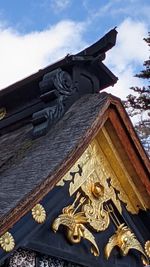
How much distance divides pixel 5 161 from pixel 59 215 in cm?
93

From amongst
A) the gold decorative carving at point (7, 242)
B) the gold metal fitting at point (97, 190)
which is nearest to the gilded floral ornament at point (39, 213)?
the gold decorative carving at point (7, 242)

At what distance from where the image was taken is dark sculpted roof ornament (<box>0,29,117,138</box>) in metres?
5.11

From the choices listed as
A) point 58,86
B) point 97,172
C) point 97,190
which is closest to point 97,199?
point 97,190

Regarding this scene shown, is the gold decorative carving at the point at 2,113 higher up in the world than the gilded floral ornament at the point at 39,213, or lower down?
higher up

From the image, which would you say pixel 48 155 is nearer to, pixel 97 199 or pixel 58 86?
pixel 97 199

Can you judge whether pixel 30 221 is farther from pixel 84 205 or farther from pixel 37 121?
pixel 37 121

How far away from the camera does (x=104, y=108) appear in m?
4.48

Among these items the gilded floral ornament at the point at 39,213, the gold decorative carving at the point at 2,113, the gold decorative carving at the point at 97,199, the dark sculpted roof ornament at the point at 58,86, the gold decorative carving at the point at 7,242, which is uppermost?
the gold decorative carving at the point at 2,113

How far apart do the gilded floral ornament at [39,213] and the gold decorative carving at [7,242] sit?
33cm

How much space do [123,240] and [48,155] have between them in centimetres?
117

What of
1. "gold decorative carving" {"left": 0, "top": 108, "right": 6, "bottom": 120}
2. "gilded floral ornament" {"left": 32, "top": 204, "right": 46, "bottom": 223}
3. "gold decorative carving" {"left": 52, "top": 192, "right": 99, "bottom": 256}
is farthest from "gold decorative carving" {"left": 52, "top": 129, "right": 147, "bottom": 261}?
"gold decorative carving" {"left": 0, "top": 108, "right": 6, "bottom": 120}

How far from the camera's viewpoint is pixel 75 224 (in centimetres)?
429

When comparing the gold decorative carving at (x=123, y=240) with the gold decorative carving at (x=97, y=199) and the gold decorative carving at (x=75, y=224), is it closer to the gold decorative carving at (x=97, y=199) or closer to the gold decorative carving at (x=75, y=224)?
the gold decorative carving at (x=97, y=199)

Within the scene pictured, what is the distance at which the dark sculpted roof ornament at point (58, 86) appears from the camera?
5113 millimetres
